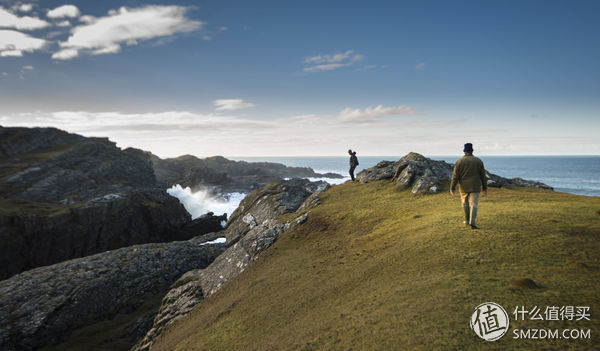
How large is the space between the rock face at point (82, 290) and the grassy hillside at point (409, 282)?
13.3 meters

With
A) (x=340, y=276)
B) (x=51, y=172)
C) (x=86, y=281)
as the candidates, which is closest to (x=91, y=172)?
(x=51, y=172)

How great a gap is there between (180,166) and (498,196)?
16575 cm

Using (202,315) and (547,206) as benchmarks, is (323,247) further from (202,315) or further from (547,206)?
(547,206)

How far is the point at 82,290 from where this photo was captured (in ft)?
76.3

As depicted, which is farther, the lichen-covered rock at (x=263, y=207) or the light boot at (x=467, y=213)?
the lichen-covered rock at (x=263, y=207)

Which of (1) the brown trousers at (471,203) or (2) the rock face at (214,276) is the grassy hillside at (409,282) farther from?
(2) the rock face at (214,276)

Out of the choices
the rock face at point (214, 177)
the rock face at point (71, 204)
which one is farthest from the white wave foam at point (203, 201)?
the rock face at point (71, 204)

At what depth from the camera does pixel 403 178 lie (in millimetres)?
26375

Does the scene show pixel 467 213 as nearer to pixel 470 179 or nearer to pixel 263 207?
pixel 470 179
